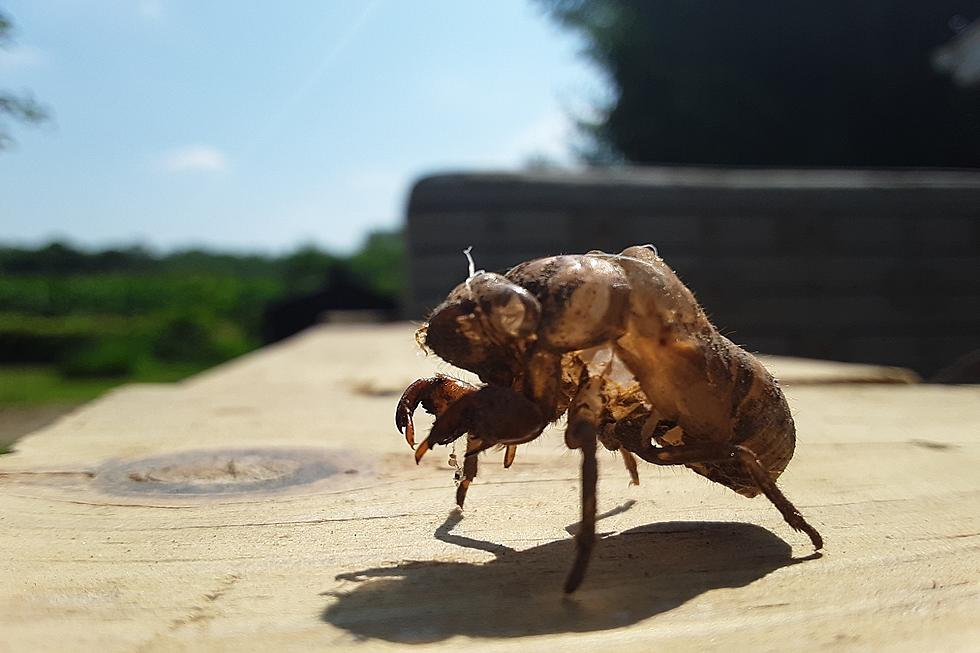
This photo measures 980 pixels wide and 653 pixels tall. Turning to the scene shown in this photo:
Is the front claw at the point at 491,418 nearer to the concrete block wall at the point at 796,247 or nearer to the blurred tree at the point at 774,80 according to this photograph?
the concrete block wall at the point at 796,247

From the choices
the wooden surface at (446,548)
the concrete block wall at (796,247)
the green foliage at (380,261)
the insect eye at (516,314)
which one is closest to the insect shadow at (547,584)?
the wooden surface at (446,548)

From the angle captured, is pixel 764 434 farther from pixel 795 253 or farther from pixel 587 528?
pixel 795 253

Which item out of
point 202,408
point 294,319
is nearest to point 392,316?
point 294,319

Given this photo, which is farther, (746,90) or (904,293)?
(746,90)

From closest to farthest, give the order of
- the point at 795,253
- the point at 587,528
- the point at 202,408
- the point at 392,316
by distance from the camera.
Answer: the point at 587,528 → the point at 202,408 → the point at 795,253 → the point at 392,316

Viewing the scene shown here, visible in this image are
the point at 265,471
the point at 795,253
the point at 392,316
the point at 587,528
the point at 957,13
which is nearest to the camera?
the point at 587,528

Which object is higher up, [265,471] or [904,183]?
[904,183]
